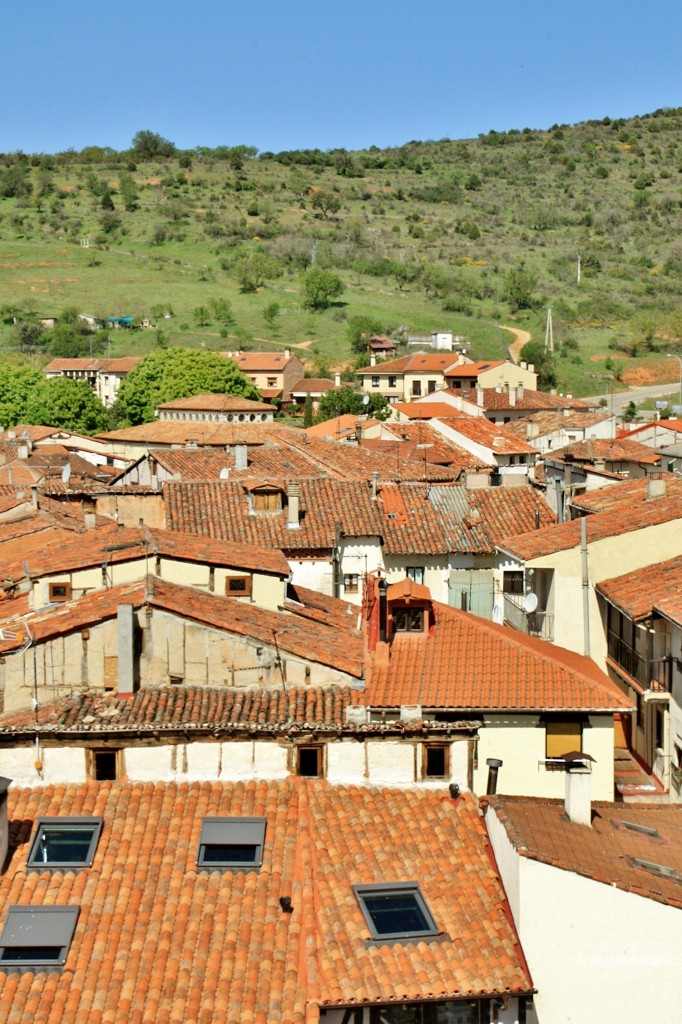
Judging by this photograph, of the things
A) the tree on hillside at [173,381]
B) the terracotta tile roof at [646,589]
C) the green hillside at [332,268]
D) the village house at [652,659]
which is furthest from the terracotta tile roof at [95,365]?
the village house at [652,659]

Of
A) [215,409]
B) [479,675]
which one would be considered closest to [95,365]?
[215,409]

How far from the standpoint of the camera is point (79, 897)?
15.5 metres

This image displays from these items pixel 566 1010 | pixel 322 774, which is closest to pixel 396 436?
pixel 322 774

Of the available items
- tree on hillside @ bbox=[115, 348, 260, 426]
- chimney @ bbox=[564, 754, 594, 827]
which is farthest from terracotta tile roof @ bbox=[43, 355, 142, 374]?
chimney @ bbox=[564, 754, 594, 827]

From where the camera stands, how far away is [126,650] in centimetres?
1978

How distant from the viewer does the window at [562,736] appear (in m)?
19.6

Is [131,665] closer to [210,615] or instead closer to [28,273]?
[210,615]

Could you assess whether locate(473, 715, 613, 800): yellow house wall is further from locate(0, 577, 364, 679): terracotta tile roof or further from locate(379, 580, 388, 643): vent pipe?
locate(379, 580, 388, 643): vent pipe

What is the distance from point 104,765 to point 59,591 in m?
8.30

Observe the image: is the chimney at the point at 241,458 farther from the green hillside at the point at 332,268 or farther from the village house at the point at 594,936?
the green hillside at the point at 332,268

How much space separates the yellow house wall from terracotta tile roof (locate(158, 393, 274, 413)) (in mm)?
71322

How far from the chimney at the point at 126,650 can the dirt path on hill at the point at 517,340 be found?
350 ft

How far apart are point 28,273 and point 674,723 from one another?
136m

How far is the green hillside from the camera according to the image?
429 ft
